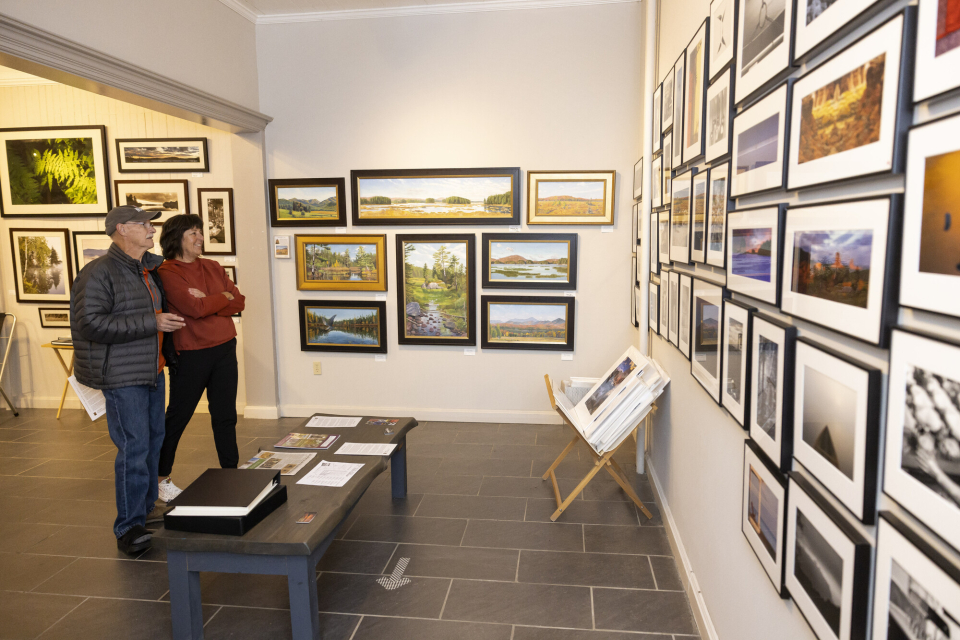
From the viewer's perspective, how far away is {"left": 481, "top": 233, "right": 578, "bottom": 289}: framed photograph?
520 centimetres

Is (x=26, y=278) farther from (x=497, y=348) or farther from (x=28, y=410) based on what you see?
(x=497, y=348)

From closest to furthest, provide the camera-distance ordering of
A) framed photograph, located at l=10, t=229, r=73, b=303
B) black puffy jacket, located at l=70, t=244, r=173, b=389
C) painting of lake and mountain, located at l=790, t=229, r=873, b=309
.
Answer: painting of lake and mountain, located at l=790, t=229, r=873, b=309
black puffy jacket, located at l=70, t=244, r=173, b=389
framed photograph, located at l=10, t=229, r=73, b=303

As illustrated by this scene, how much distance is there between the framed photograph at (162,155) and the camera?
5.62m

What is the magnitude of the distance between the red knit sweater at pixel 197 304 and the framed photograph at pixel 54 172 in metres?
2.93

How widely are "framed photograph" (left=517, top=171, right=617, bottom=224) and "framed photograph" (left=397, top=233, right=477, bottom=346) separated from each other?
2.15 ft

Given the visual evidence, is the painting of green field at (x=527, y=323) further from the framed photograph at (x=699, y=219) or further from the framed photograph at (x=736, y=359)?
the framed photograph at (x=736, y=359)

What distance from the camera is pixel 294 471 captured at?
116 inches

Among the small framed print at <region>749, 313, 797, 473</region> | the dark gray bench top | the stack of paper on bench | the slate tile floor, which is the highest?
the small framed print at <region>749, 313, 797, 473</region>

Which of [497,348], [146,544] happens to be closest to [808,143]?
[146,544]

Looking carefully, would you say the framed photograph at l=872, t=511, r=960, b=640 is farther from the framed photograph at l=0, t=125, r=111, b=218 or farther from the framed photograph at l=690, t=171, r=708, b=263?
the framed photograph at l=0, t=125, r=111, b=218

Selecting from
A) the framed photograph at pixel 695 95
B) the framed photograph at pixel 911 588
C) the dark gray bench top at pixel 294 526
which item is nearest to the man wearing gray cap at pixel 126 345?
the dark gray bench top at pixel 294 526

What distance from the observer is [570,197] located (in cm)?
513

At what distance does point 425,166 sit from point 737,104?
3672mm

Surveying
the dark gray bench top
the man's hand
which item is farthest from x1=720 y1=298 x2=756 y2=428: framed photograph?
the man's hand
